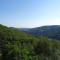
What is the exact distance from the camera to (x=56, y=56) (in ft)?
71.4

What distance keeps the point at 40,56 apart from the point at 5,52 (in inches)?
139

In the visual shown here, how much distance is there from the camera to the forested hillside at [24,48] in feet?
61.5

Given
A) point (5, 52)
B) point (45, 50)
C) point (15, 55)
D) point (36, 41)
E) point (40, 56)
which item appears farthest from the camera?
point (36, 41)

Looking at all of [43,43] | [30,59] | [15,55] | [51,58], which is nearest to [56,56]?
[51,58]

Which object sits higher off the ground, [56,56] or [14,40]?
[14,40]

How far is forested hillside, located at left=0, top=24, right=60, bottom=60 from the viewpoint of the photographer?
61.5ft

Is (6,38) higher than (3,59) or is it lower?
higher

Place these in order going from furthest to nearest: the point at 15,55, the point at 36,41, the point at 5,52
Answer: the point at 36,41, the point at 5,52, the point at 15,55

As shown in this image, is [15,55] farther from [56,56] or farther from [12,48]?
[56,56]

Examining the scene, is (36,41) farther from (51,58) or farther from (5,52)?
(5,52)

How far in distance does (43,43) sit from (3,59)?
5581 millimetres

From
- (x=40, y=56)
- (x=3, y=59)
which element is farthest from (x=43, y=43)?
(x=3, y=59)

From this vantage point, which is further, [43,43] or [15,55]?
[43,43]

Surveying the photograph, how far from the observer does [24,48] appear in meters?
20.8
